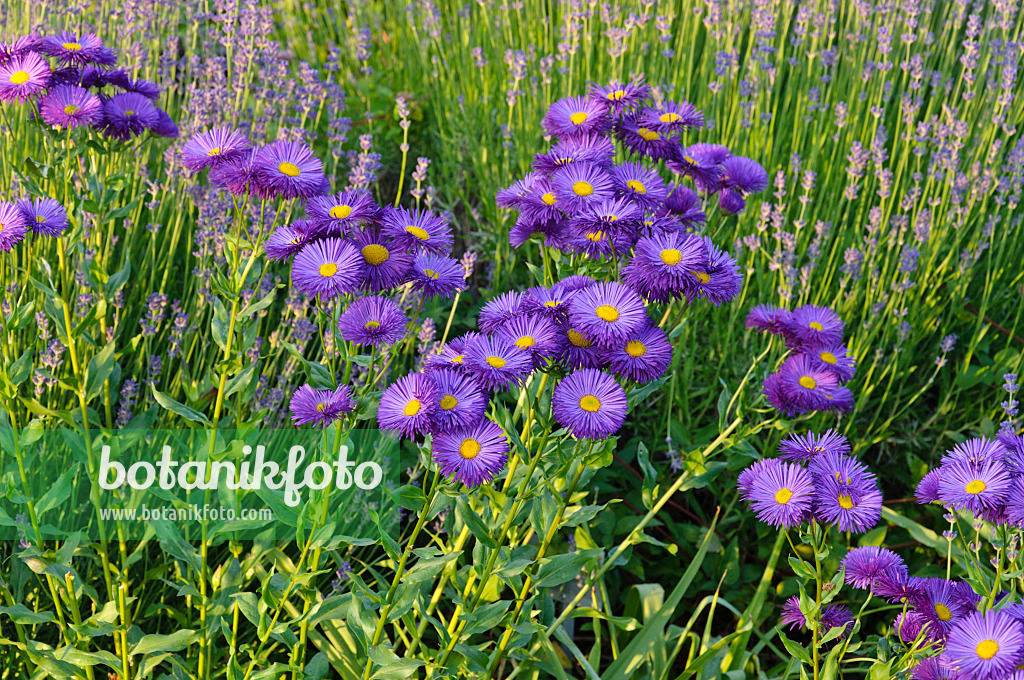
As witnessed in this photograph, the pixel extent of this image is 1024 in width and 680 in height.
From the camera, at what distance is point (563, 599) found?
217 cm

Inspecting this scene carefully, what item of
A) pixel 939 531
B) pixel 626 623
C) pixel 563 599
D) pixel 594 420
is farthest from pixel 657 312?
pixel 939 531

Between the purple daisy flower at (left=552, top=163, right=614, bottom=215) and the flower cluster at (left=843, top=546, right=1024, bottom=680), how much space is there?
0.71 meters

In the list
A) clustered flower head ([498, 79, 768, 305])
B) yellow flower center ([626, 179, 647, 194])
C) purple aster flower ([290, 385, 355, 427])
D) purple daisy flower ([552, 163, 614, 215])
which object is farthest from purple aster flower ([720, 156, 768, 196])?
purple aster flower ([290, 385, 355, 427])

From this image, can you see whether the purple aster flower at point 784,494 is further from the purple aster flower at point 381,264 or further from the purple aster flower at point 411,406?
the purple aster flower at point 381,264

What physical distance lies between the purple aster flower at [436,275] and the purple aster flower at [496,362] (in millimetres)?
213

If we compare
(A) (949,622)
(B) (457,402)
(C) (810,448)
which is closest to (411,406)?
(B) (457,402)

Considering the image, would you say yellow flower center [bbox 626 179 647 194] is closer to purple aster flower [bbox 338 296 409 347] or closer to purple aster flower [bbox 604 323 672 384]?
purple aster flower [bbox 604 323 672 384]

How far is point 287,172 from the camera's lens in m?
1.46

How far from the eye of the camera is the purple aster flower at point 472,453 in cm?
116

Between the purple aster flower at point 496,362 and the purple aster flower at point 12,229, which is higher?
the purple aster flower at point 12,229

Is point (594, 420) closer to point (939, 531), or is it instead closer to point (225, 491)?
point (225, 491)

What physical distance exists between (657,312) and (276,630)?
0.83 meters

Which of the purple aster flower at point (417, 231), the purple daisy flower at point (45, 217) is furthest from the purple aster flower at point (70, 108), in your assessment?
the purple aster flower at point (417, 231)

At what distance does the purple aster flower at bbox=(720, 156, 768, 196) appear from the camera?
1.79m
